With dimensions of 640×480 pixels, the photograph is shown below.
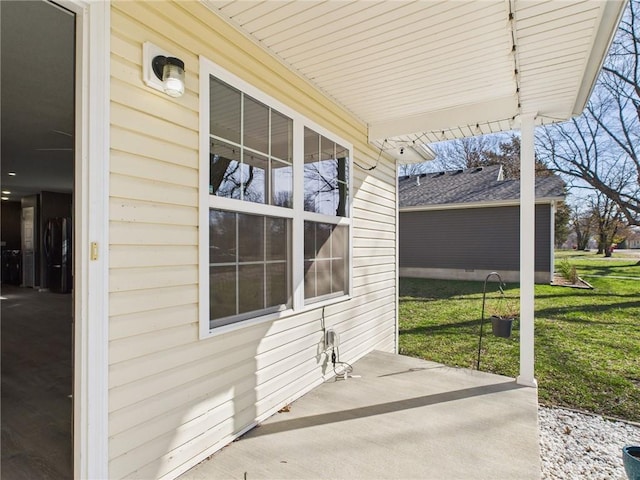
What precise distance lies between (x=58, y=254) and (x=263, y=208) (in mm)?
8805

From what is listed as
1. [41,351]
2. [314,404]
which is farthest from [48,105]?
[314,404]

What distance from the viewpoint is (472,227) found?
41.7 ft

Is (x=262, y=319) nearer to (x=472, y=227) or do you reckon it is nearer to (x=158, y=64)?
(x=158, y=64)

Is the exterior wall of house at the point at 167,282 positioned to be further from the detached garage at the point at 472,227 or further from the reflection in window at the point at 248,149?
the detached garage at the point at 472,227

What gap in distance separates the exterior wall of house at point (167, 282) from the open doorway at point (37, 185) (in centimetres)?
28

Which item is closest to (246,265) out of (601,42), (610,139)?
(601,42)

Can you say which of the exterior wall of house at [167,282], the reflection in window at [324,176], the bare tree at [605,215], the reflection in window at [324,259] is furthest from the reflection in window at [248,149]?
the bare tree at [605,215]

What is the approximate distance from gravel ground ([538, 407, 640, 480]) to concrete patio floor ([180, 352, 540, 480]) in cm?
34

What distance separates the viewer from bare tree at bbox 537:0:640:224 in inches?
498

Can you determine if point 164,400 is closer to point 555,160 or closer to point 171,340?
point 171,340

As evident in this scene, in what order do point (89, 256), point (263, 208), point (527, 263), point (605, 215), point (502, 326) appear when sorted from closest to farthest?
point (89, 256)
point (263, 208)
point (527, 263)
point (502, 326)
point (605, 215)

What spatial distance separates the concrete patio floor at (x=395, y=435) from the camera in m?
2.17

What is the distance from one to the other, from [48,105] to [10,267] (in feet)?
30.6

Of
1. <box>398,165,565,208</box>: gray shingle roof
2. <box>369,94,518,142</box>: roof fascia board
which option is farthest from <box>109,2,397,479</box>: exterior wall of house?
<box>398,165,565,208</box>: gray shingle roof
